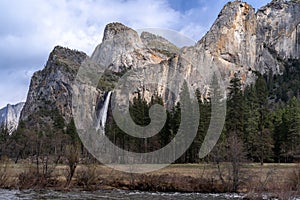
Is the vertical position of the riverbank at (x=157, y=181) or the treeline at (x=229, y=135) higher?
the treeline at (x=229, y=135)

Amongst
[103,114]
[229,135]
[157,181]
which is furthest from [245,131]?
[103,114]

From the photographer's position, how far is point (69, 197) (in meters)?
33.6

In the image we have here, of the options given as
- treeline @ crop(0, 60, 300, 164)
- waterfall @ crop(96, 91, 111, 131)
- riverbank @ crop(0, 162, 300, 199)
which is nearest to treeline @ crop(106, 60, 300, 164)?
treeline @ crop(0, 60, 300, 164)

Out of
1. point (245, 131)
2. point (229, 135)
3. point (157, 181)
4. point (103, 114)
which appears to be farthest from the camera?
point (103, 114)

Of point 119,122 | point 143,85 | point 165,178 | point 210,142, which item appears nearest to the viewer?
point 165,178

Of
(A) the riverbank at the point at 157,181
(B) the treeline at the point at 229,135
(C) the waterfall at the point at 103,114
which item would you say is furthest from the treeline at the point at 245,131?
(C) the waterfall at the point at 103,114

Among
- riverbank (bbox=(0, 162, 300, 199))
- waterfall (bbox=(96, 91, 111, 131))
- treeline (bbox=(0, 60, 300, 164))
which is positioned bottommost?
riverbank (bbox=(0, 162, 300, 199))

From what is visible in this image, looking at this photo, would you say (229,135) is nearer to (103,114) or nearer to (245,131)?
(245,131)

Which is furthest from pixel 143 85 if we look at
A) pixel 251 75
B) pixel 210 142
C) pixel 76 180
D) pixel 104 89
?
pixel 76 180

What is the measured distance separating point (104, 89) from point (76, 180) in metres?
142

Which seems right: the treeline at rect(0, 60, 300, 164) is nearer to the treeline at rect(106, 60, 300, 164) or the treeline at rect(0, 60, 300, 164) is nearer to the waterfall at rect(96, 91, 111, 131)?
the treeline at rect(106, 60, 300, 164)

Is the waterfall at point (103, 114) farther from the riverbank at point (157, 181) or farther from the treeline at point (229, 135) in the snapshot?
the riverbank at point (157, 181)

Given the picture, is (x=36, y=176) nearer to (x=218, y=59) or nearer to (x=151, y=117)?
(x=151, y=117)

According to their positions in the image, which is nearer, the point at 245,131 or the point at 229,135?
the point at 229,135
